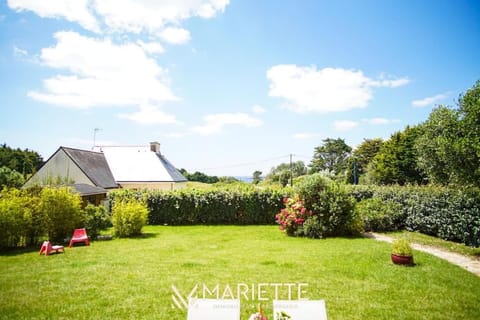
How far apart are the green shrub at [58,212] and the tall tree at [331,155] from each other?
59.5 meters

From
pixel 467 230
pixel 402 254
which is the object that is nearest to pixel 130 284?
pixel 402 254

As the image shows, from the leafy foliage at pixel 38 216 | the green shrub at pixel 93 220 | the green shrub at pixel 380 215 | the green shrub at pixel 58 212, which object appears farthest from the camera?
the green shrub at pixel 380 215

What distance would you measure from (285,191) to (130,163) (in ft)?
60.6

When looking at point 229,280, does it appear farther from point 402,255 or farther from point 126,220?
point 126,220

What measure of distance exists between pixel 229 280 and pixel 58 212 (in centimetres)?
814

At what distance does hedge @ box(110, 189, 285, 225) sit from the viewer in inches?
601

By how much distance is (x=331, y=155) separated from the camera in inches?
2640

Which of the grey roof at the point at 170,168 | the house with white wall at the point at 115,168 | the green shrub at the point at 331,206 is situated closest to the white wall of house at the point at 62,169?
the house with white wall at the point at 115,168

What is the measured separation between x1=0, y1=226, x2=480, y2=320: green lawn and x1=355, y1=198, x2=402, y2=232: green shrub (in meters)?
2.91

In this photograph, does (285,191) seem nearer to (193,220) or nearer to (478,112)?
(193,220)

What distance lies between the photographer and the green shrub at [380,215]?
1202 cm

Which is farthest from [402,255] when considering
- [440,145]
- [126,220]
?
[126,220]

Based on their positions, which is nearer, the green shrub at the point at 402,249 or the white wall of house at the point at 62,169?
the green shrub at the point at 402,249

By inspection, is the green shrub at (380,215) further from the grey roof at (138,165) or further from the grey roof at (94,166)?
the grey roof at (94,166)
